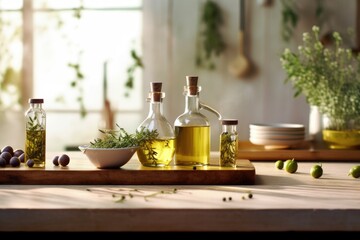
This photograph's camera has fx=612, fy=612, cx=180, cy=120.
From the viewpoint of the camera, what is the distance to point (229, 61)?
4234 millimetres

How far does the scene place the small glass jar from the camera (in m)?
2.01

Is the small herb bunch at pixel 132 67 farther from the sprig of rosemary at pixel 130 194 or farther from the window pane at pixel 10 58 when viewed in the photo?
the sprig of rosemary at pixel 130 194

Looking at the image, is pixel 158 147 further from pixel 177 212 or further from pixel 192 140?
pixel 177 212

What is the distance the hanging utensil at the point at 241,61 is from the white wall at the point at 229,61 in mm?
34

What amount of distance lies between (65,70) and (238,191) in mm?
2750

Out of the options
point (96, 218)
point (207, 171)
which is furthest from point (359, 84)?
point (96, 218)

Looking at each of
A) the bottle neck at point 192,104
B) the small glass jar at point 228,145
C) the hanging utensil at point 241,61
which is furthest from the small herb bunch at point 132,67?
the small glass jar at point 228,145

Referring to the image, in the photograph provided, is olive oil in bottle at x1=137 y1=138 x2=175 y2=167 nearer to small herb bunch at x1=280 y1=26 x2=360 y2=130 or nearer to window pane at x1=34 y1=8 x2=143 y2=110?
small herb bunch at x1=280 y1=26 x2=360 y2=130

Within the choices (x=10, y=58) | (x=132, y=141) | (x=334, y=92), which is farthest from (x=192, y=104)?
(x=10, y=58)

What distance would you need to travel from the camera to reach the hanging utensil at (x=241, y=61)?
13.7ft

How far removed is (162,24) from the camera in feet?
13.9

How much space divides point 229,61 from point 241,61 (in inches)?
3.3

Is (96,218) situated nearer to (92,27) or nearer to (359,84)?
(359,84)

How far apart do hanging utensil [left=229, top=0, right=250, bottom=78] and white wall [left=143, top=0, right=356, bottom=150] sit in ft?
0.11
